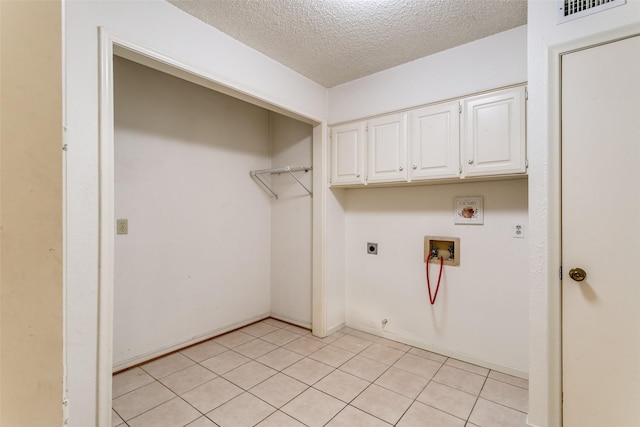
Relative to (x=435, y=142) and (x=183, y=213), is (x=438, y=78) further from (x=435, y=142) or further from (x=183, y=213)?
(x=183, y=213)

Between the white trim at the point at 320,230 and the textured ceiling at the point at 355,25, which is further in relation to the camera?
the white trim at the point at 320,230

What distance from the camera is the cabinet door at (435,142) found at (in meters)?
2.27

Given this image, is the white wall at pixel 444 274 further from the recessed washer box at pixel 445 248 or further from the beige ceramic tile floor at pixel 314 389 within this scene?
the beige ceramic tile floor at pixel 314 389

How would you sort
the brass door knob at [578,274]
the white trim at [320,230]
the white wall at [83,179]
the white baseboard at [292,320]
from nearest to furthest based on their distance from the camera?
the white wall at [83,179], the brass door knob at [578,274], the white trim at [320,230], the white baseboard at [292,320]

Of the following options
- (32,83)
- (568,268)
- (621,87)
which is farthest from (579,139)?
(32,83)

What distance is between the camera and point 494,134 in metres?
2.09

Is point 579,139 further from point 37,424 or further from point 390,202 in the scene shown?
point 37,424

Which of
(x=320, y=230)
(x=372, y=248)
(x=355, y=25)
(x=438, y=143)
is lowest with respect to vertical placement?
(x=372, y=248)

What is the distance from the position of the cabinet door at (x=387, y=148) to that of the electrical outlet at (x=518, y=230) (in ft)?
2.95

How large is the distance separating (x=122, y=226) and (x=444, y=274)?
2731 millimetres

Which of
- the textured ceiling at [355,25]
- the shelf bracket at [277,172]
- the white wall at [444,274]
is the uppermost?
the textured ceiling at [355,25]

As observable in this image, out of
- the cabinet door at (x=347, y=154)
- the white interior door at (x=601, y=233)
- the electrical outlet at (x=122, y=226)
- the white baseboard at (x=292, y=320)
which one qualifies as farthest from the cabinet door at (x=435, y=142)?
the electrical outlet at (x=122, y=226)

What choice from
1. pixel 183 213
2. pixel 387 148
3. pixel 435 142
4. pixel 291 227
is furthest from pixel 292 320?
pixel 435 142

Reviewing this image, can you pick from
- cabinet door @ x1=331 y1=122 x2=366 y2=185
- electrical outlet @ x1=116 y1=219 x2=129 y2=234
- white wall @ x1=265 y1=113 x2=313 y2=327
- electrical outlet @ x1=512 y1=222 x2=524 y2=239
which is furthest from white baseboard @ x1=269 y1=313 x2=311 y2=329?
electrical outlet @ x1=512 y1=222 x2=524 y2=239
